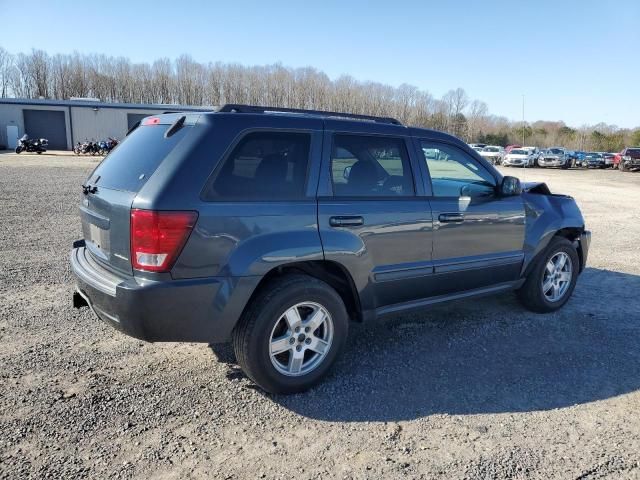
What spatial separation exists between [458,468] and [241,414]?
1353mm

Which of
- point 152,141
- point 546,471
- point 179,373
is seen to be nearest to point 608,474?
point 546,471

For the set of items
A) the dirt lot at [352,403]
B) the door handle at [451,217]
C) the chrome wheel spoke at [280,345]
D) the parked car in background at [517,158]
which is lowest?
the dirt lot at [352,403]

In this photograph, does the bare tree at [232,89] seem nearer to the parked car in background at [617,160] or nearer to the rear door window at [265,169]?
the parked car in background at [617,160]

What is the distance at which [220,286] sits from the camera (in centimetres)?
311

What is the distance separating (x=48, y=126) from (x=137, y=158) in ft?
→ 172

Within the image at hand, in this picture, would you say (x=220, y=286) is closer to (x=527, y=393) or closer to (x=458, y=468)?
(x=458, y=468)

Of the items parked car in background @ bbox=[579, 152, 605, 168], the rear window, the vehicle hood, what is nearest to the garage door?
parked car in background @ bbox=[579, 152, 605, 168]

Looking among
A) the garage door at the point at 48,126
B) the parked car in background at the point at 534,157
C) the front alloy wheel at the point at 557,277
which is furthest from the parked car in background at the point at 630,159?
the garage door at the point at 48,126

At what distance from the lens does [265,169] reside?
11.1 ft

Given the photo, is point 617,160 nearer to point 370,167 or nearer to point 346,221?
point 370,167

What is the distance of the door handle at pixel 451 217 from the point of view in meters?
4.12

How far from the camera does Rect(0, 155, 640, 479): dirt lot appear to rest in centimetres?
278

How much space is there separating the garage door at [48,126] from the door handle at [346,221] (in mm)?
52304

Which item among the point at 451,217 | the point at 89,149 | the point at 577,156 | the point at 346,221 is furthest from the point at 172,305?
the point at 577,156
